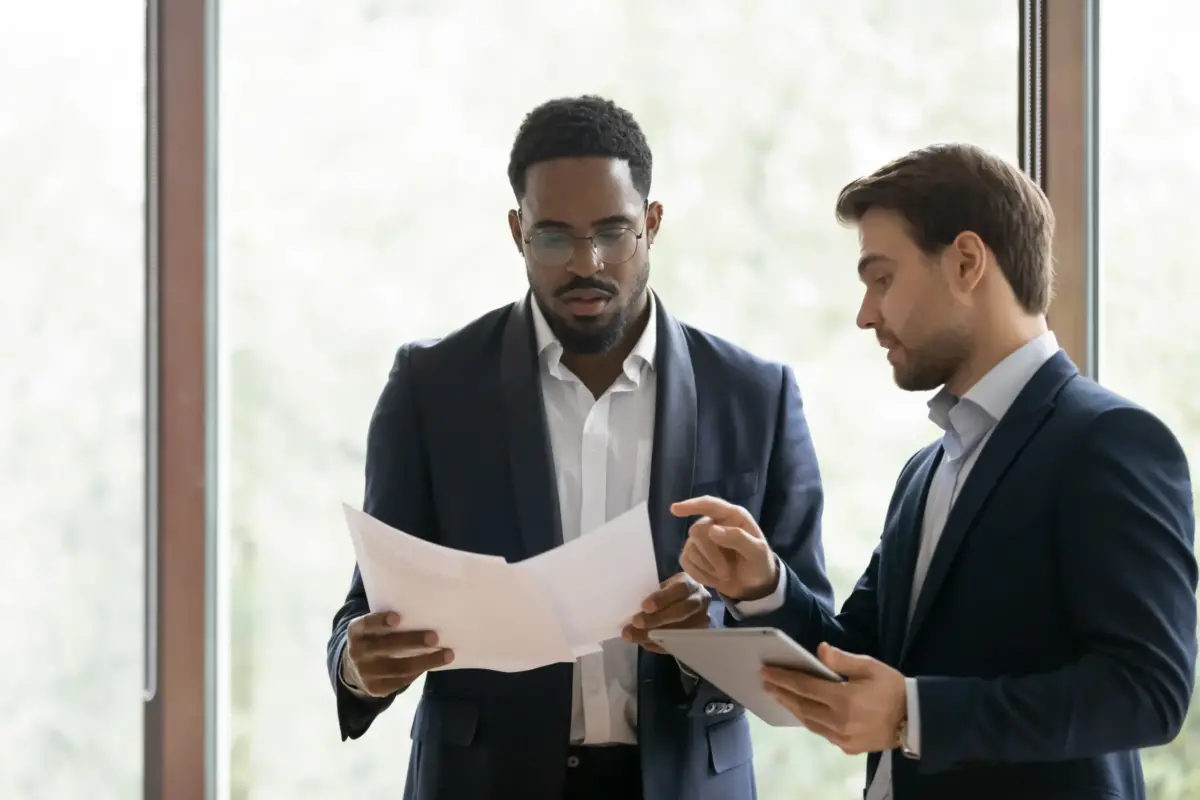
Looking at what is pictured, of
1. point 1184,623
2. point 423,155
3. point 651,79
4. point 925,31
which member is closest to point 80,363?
point 423,155

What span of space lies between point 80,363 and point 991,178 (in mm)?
2043

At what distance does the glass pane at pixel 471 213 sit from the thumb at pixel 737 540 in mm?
1117

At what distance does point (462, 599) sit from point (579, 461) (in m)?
0.40

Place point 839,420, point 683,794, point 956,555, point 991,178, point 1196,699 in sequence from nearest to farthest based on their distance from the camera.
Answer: point 956,555, point 991,178, point 683,794, point 1196,699, point 839,420

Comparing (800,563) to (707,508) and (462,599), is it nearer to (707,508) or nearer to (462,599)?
(707,508)

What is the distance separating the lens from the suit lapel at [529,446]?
5.91 ft

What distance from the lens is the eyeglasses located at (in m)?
1.85

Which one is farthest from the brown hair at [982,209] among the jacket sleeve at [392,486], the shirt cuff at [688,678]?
the jacket sleeve at [392,486]

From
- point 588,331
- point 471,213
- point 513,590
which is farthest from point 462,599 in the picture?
point 471,213

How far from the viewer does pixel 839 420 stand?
2.71 meters

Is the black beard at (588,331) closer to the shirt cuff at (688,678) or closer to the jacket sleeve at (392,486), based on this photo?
the jacket sleeve at (392,486)

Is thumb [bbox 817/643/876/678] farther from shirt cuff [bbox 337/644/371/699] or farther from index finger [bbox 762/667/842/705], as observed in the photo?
shirt cuff [bbox 337/644/371/699]

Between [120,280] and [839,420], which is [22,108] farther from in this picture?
[839,420]

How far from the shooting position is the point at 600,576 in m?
1.55
